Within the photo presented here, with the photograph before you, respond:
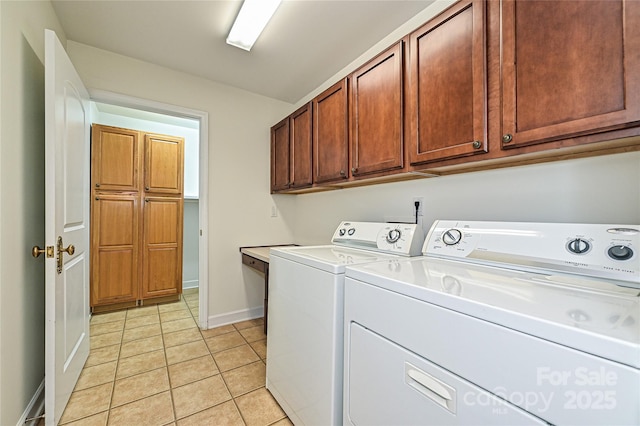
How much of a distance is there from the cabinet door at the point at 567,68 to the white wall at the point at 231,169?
2.34 metres

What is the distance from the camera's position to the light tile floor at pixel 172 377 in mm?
1470

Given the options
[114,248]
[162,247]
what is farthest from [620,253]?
[114,248]

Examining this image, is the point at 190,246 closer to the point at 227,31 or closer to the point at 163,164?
the point at 163,164

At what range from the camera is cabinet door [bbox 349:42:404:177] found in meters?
1.53

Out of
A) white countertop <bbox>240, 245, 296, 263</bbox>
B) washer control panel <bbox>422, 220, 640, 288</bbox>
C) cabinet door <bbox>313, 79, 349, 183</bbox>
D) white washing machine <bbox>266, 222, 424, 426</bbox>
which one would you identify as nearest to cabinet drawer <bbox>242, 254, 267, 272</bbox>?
white countertop <bbox>240, 245, 296, 263</bbox>

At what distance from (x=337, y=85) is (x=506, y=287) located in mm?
1732

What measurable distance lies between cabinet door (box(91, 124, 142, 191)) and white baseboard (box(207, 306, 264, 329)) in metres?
1.80

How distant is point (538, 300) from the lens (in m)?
0.70

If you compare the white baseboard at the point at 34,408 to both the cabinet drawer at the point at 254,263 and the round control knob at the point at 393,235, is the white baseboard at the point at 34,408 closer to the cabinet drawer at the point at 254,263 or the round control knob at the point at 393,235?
the cabinet drawer at the point at 254,263

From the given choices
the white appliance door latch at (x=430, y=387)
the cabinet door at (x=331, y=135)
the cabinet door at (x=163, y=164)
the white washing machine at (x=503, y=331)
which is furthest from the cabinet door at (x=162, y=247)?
the white appliance door latch at (x=430, y=387)

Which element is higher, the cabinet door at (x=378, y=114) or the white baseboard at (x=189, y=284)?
the cabinet door at (x=378, y=114)

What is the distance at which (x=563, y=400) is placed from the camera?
0.54 metres

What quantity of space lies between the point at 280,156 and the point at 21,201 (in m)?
1.89

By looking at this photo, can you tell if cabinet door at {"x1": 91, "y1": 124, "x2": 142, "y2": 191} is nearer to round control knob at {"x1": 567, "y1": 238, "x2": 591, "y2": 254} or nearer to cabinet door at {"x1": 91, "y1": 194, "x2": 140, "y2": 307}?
cabinet door at {"x1": 91, "y1": 194, "x2": 140, "y2": 307}
